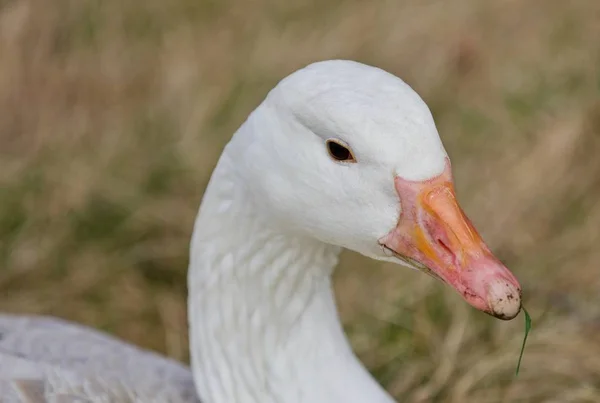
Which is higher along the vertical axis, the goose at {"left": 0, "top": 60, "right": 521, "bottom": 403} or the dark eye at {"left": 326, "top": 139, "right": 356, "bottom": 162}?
the dark eye at {"left": 326, "top": 139, "right": 356, "bottom": 162}

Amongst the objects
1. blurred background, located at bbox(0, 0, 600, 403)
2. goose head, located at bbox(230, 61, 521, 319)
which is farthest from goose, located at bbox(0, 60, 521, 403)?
blurred background, located at bbox(0, 0, 600, 403)

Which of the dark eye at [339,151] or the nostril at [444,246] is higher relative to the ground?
the dark eye at [339,151]

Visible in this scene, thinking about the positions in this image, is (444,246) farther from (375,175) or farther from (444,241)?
(375,175)

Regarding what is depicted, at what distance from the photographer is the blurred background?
8.68ft

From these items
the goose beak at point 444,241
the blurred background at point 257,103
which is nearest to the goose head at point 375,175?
the goose beak at point 444,241

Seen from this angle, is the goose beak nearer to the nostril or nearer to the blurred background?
the nostril

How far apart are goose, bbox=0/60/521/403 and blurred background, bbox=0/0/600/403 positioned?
742 mm

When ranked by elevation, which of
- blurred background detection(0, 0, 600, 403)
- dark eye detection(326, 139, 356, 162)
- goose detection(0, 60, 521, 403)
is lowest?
blurred background detection(0, 0, 600, 403)

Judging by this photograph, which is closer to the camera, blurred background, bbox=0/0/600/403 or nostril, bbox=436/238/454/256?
nostril, bbox=436/238/454/256

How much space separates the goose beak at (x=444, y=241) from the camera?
1330mm

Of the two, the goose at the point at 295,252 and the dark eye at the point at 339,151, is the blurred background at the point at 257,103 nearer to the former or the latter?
the goose at the point at 295,252

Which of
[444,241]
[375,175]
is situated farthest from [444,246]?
[375,175]

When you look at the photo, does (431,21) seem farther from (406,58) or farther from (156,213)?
(156,213)

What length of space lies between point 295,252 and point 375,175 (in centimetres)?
36
